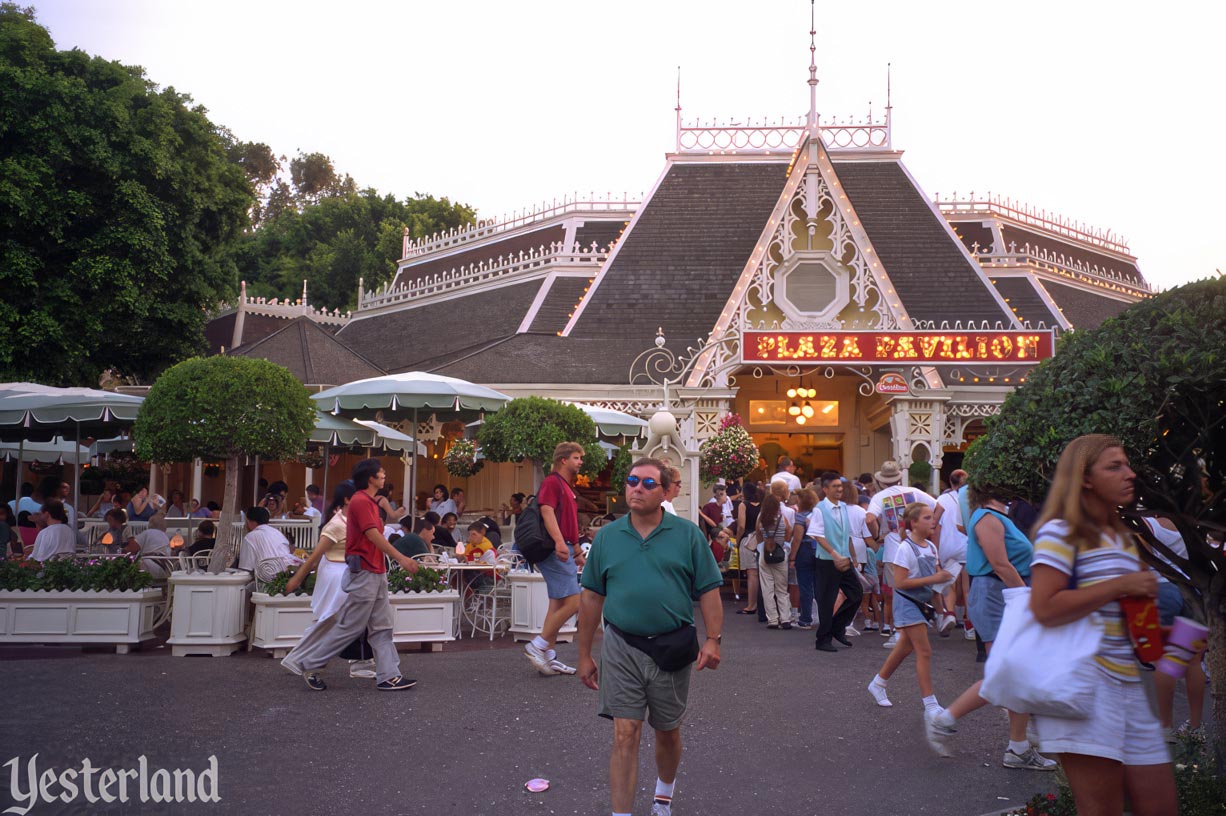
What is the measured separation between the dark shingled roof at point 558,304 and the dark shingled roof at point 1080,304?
37.9 feet

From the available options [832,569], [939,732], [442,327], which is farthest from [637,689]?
[442,327]

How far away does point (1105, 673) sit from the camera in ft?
11.1

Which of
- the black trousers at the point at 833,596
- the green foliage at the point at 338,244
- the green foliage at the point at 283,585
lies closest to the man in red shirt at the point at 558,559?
the green foliage at the point at 283,585

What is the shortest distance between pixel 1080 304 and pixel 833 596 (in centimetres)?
1924

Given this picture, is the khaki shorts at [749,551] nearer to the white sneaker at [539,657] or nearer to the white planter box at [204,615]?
the white sneaker at [539,657]

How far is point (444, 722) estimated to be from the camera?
22.9 ft

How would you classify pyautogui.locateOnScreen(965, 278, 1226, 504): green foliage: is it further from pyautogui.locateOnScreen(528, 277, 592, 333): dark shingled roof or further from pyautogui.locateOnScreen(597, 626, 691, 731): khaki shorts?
pyautogui.locateOnScreen(528, 277, 592, 333): dark shingled roof

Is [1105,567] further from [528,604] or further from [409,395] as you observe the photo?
[409,395]

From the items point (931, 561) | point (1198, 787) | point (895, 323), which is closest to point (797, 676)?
point (931, 561)

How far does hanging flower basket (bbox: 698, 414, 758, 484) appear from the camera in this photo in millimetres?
16734

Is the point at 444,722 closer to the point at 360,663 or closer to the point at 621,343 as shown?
the point at 360,663

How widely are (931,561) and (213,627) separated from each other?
21.1 ft

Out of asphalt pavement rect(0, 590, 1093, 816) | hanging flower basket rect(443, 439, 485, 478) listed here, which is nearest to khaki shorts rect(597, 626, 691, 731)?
asphalt pavement rect(0, 590, 1093, 816)

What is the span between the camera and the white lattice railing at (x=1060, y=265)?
26.3m
